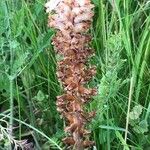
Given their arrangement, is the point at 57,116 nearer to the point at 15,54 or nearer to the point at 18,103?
the point at 18,103

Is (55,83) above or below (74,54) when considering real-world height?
below

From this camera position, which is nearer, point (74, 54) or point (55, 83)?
point (74, 54)

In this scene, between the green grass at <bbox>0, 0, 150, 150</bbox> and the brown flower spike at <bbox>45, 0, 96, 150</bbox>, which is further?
the green grass at <bbox>0, 0, 150, 150</bbox>

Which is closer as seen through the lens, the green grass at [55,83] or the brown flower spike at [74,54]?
the brown flower spike at [74,54]
